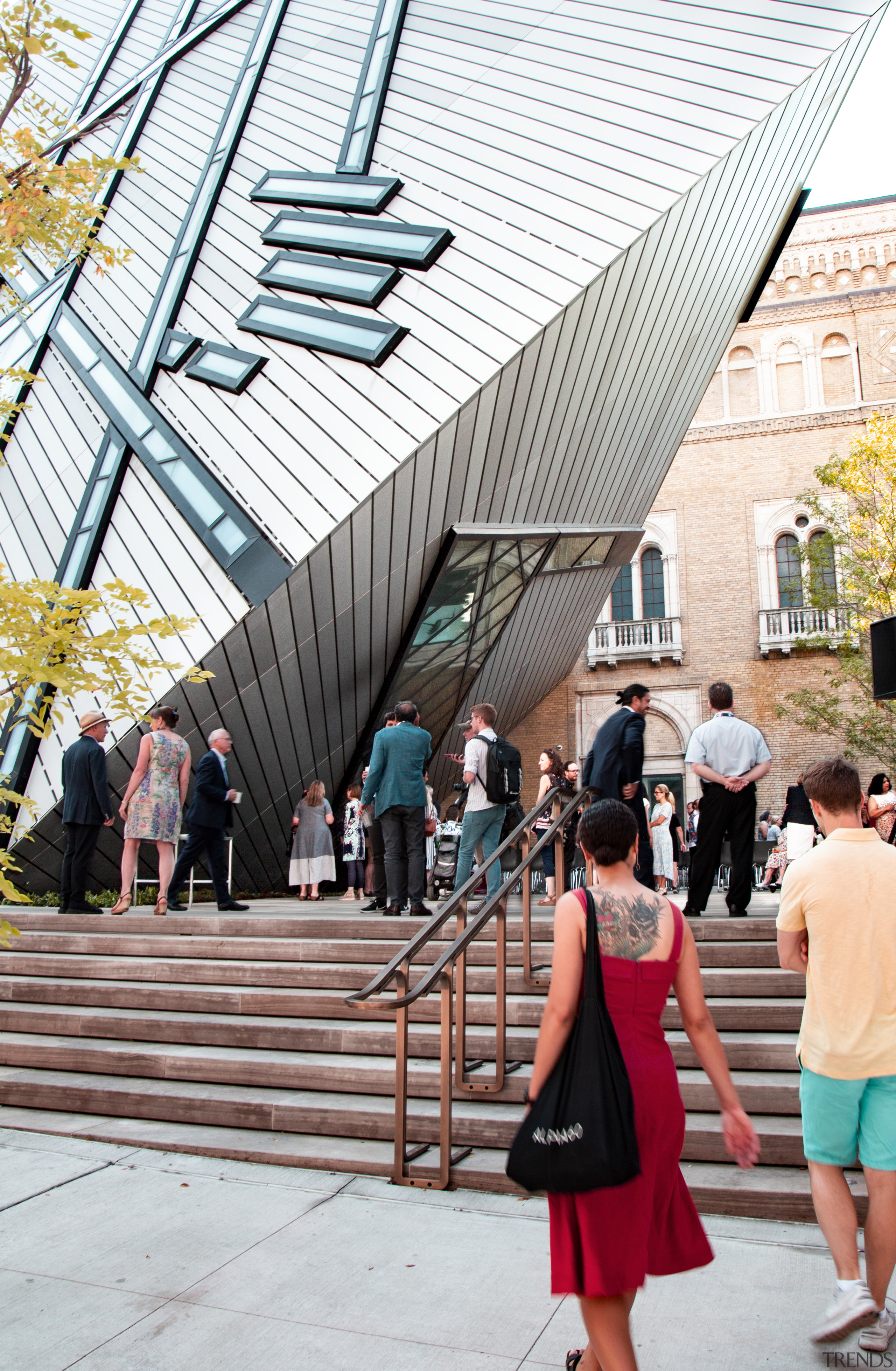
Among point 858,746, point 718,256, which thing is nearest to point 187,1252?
point 718,256

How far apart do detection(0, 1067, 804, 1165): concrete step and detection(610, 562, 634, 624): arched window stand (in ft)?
70.8

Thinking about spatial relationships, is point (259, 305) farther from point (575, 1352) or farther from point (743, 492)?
point (743, 492)

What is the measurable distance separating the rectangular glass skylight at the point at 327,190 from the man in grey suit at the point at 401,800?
20.0 feet

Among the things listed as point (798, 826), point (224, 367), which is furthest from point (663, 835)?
point (224, 367)

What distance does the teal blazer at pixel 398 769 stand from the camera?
23.6 feet

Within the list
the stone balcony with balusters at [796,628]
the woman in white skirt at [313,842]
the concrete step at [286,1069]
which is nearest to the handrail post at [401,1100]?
the concrete step at [286,1069]

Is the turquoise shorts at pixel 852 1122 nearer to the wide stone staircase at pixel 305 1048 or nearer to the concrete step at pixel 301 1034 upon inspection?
the wide stone staircase at pixel 305 1048

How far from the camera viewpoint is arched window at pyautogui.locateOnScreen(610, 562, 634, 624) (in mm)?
25656

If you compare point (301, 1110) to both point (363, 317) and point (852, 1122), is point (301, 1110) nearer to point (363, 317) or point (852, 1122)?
point (852, 1122)

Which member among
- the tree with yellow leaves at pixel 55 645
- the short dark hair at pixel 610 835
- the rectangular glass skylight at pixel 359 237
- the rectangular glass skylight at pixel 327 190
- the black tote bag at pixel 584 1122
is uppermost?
the rectangular glass skylight at pixel 327 190

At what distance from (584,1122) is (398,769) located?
5.13 meters

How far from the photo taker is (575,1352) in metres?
2.55

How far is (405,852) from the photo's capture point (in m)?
7.46

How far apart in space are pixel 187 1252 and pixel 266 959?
3053 millimetres
